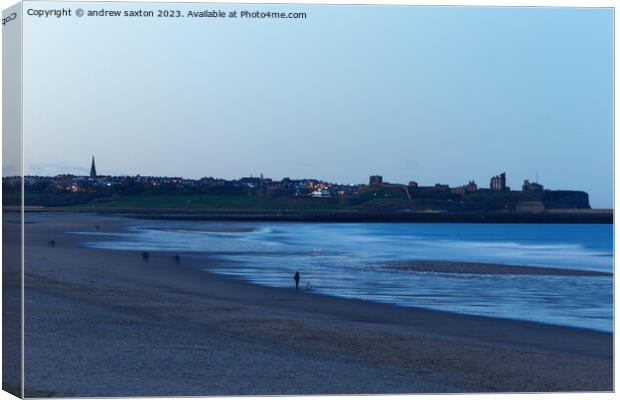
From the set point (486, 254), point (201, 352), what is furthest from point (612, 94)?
point (486, 254)

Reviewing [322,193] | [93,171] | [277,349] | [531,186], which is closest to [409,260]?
[322,193]

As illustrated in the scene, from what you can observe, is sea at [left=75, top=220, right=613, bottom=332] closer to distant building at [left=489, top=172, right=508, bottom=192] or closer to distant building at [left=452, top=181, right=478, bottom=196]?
distant building at [left=489, top=172, right=508, bottom=192]

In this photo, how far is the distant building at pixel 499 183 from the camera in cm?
1459

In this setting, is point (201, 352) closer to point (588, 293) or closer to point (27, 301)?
point (27, 301)

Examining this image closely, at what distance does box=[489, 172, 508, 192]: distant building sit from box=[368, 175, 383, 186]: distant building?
5.09ft

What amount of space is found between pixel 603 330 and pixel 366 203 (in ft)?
21.9

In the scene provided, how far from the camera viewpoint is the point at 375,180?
15047 mm

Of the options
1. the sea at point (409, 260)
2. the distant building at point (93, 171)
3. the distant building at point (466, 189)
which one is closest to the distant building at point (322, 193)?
the distant building at point (466, 189)

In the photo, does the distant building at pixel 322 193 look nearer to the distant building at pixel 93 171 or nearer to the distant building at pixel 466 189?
the distant building at pixel 466 189

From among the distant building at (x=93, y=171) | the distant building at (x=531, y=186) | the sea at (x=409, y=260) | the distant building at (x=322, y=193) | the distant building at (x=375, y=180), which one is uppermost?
the distant building at (x=93, y=171)

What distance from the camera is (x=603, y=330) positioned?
1981 centimetres

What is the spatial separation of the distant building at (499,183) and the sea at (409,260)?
1.63 m

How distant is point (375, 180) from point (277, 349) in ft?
9.14

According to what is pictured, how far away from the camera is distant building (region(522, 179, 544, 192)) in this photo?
14781 millimetres
